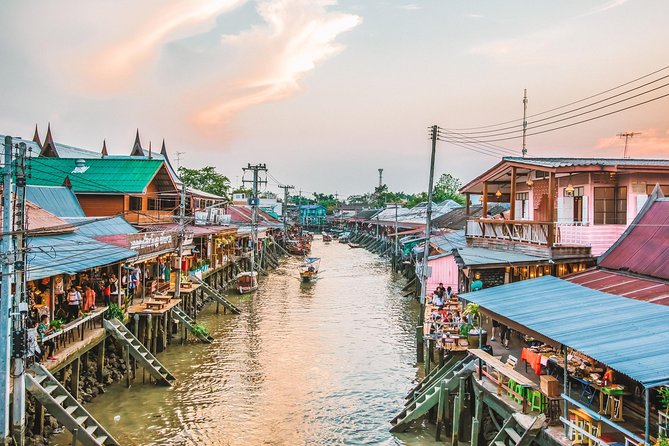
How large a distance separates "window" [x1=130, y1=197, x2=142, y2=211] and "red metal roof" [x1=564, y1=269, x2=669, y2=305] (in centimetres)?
2877

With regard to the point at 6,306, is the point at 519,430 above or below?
below

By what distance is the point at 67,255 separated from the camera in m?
19.6

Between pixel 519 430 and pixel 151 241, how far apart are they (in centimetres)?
1950

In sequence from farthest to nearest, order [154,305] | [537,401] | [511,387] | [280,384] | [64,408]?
[154,305]
[280,384]
[64,408]
[511,387]
[537,401]

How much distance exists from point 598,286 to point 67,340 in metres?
17.0

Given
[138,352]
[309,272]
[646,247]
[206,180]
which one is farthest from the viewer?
[206,180]

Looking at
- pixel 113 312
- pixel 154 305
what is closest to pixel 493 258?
pixel 154 305

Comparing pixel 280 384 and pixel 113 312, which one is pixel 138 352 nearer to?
pixel 113 312

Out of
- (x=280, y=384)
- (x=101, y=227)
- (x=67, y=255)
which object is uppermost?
(x=101, y=227)

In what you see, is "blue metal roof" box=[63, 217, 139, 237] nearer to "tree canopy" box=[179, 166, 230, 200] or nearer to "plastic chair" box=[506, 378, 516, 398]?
"plastic chair" box=[506, 378, 516, 398]

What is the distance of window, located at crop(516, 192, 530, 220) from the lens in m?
26.0

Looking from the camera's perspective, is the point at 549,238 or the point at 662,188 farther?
the point at 662,188

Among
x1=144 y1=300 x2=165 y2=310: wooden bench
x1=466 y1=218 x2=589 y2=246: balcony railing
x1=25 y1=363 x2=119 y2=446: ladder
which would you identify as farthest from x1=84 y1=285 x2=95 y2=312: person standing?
x1=466 y1=218 x2=589 y2=246: balcony railing

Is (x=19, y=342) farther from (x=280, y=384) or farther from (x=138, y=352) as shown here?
(x=280, y=384)
